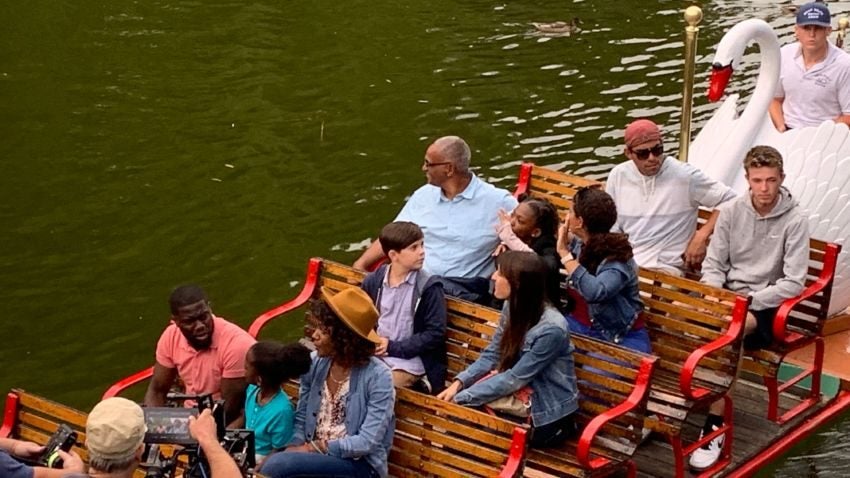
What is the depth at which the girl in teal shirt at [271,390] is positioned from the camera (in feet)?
24.8

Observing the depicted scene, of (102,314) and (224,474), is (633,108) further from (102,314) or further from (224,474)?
(224,474)

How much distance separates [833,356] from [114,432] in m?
Answer: 5.82

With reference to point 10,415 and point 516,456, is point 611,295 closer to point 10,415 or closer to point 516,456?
point 516,456

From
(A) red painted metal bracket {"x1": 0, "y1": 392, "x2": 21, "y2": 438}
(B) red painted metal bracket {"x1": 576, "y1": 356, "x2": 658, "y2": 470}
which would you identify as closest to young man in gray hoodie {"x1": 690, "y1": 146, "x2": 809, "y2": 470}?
(B) red painted metal bracket {"x1": 576, "y1": 356, "x2": 658, "y2": 470}

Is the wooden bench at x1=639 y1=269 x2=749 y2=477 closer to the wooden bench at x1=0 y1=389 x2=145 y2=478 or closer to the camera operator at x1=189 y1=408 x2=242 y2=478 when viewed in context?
the camera operator at x1=189 y1=408 x2=242 y2=478

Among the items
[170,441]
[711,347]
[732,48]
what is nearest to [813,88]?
[732,48]

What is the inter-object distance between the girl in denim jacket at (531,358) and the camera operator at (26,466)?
2.06 meters

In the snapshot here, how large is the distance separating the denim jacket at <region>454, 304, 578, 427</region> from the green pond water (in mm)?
2383

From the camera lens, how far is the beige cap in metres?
6.11

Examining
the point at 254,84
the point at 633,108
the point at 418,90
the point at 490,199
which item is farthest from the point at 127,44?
the point at 490,199

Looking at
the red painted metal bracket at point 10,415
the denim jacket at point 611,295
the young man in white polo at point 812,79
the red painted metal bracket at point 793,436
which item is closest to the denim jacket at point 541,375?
the denim jacket at point 611,295

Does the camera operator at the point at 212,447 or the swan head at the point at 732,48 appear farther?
the swan head at the point at 732,48

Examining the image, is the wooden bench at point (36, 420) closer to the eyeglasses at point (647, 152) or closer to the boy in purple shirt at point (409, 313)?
the boy in purple shirt at point (409, 313)

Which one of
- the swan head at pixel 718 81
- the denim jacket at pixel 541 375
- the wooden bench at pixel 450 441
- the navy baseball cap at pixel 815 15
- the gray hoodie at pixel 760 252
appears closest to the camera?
the wooden bench at pixel 450 441
